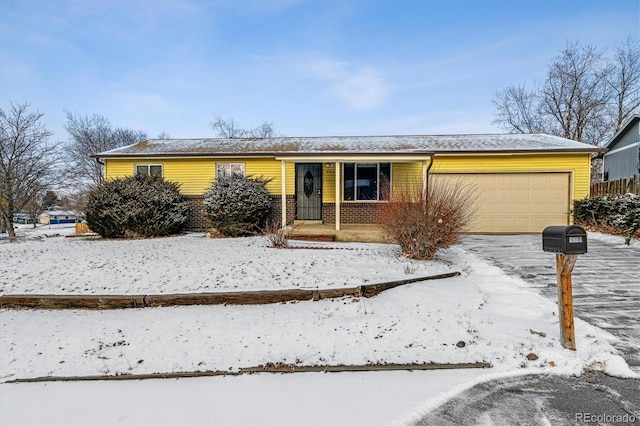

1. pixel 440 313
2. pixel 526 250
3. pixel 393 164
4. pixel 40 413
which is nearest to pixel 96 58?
pixel 393 164

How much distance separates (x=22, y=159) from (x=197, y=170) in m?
16.1

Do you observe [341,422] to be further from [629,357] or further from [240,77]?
[240,77]

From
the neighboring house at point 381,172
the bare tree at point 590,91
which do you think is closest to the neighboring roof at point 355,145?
the neighboring house at point 381,172

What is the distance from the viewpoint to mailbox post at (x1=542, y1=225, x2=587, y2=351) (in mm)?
3275

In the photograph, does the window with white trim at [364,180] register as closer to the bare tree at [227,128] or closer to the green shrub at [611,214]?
the green shrub at [611,214]

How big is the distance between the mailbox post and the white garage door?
28.0ft

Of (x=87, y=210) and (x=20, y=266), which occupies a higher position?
(x=87, y=210)

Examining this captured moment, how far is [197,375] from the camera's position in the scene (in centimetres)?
320

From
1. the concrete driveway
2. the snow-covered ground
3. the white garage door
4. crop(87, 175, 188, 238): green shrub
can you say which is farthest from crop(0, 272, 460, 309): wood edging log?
the white garage door

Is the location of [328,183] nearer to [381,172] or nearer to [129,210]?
[381,172]

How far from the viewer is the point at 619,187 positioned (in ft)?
38.4

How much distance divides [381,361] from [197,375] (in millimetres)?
1756

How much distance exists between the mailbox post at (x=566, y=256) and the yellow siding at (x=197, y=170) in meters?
9.93

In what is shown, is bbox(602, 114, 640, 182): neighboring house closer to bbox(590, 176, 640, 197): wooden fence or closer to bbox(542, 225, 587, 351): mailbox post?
bbox(590, 176, 640, 197): wooden fence
